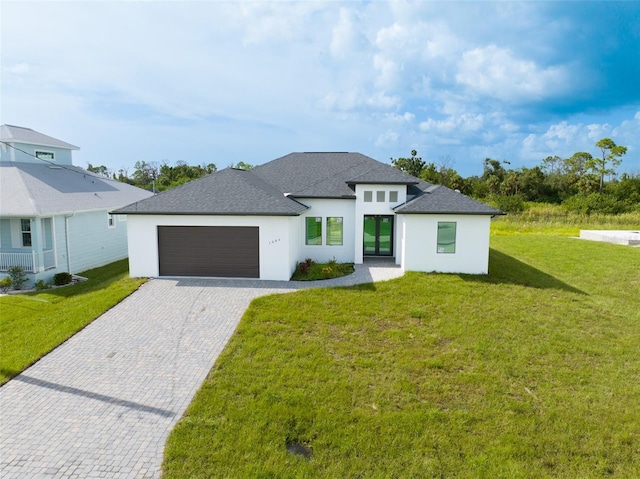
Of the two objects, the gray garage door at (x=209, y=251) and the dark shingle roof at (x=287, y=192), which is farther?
the gray garage door at (x=209, y=251)

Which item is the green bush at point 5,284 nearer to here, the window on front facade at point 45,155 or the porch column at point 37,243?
the porch column at point 37,243

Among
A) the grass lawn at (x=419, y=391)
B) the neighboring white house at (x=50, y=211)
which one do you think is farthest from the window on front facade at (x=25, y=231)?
the grass lawn at (x=419, y=391)

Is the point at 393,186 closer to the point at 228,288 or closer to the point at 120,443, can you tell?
the point at 228,288

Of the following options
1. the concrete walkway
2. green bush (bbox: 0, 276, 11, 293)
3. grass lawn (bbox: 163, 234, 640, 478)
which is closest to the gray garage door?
the concrete walkway

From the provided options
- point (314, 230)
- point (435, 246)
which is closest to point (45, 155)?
point (314, 230)

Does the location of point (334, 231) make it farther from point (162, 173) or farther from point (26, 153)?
point (162, 173)

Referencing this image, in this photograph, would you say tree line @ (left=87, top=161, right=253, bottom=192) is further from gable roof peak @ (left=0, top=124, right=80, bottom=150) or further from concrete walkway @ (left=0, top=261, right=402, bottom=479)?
concrete walkway @ (left=0, top=261, right=402, bottom=479)
